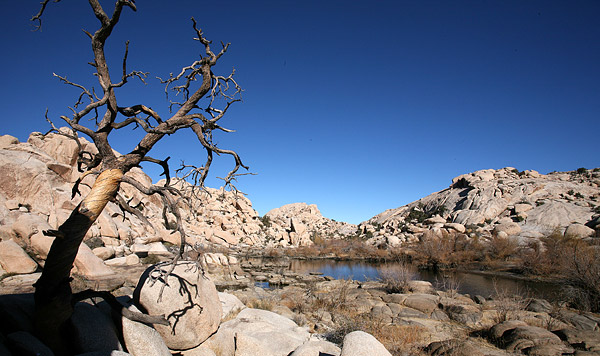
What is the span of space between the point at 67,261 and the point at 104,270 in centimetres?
797

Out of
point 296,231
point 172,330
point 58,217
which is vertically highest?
point 58,217

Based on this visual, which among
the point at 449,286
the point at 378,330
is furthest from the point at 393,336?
the point at 449,286

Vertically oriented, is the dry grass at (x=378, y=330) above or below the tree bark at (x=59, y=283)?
below

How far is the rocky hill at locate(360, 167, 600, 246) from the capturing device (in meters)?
33.1

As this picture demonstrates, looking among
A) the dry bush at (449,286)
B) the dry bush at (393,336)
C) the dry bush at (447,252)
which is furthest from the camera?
the dry bush at (447,252)

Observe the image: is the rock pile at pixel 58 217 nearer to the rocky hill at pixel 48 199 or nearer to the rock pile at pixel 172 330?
the rocky hill at pixel 48 199

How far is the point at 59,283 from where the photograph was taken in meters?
3.52

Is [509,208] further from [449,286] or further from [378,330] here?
[378,330]

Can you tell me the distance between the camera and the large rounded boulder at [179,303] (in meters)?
4.63

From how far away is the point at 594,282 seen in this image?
10531mm

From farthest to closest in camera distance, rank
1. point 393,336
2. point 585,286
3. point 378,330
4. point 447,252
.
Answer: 1. point 447,252
2. point 585,286
3. point 378,330
4. point 393,336

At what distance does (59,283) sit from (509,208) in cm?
5244

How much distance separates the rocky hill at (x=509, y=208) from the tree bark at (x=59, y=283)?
3344 cm

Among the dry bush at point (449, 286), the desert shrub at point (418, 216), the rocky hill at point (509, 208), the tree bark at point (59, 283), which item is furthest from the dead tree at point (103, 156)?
the desert shrub at point (418, 216)
